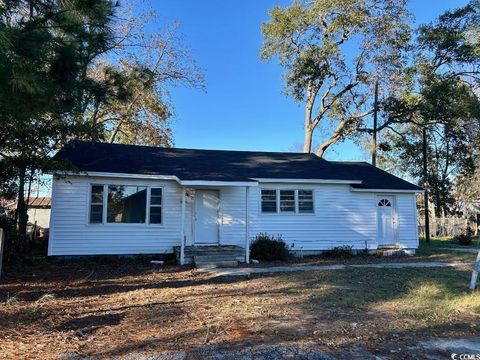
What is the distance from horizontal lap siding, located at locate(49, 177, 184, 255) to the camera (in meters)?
12.8

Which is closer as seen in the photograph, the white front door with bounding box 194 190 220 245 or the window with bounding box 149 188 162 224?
Result: the window with bounding box 149 188 162 224

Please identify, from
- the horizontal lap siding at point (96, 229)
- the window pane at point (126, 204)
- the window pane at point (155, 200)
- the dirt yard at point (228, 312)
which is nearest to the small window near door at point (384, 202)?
the dirt yard at point (228, 312)

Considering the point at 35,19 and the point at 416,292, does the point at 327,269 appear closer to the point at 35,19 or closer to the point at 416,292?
the point at 416,292

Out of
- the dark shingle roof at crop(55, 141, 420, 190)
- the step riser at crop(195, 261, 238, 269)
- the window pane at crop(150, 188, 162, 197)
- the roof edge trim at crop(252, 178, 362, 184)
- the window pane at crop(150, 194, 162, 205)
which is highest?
the dark shingle roof at crop(55, 141, 420, 190)

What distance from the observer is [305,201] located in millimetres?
15523

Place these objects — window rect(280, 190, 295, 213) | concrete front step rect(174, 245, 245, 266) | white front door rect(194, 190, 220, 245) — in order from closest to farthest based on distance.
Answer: concrete front step rect(174, 245, 245, 266) < white front door rect(194, 190, 220, 245) < window rect(280, 190, 295, 213)

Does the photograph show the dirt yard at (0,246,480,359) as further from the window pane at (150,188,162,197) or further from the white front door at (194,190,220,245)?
the window pane at (150,188,162,197)

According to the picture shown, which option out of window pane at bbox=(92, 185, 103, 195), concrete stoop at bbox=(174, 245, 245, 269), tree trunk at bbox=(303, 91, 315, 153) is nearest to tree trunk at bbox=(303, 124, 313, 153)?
tree trunk at bbox=(303, 91, 315, 153)

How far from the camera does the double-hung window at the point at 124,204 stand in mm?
13266

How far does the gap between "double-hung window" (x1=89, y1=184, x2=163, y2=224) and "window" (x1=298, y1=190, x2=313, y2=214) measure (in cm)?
506

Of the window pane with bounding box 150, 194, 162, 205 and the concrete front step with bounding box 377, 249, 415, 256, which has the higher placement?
the window pane with bounding box 150, 194, 162, 205

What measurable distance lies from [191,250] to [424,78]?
747 inches

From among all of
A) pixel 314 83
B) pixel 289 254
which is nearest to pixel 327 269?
pixel 289 254

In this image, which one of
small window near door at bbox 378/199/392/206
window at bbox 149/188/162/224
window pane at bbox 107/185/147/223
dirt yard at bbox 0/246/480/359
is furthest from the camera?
small window near door at bbox 378/199/392/206
